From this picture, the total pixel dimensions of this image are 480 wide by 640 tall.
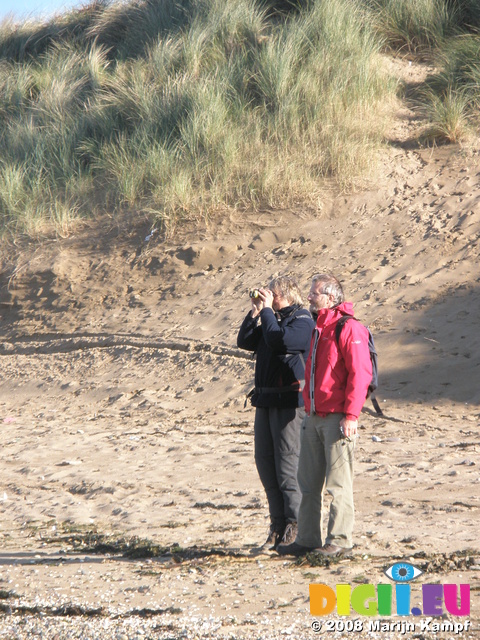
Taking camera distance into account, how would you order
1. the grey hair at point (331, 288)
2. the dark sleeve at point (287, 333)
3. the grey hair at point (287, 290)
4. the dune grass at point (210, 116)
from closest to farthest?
the grey hair at point (331, 288) → the dark sleeve at point (287, 333) → the grey hair at point (287, 290) → the dune grass at point (210, 116)

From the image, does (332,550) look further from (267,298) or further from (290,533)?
(267,298)

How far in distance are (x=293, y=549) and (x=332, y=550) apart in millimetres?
237

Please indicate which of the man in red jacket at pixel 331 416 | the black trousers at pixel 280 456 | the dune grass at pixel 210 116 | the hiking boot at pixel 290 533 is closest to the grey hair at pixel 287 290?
the man in red jacket at pixel 331 416

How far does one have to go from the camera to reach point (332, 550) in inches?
157

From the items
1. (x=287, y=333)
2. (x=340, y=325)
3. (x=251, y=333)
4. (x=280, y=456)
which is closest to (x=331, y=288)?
(x=340, y=325)

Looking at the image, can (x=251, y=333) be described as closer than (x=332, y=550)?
No

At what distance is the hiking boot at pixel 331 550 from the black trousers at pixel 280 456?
1.08 ft

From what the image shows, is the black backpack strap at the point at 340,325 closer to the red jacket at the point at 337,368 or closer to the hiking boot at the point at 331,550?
the red jacket at the point at 337,368

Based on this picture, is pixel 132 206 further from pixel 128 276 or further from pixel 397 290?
pixel 397 290

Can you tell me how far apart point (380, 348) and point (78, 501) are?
13.0 ft

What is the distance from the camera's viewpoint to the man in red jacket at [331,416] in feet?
12.9

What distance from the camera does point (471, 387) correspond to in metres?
7.56
